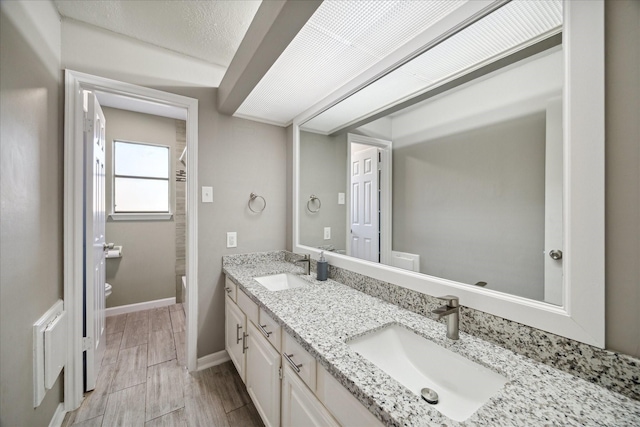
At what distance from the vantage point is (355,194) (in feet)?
5.97

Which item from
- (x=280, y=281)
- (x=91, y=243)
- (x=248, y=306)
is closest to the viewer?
(x=248, y=306)

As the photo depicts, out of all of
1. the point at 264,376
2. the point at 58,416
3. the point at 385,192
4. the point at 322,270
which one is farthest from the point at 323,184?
the point at 58,416

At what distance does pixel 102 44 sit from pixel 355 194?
194 cm

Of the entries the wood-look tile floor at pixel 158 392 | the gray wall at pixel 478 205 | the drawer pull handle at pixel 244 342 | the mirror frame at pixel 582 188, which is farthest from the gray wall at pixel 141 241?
the mirror frame at pixel 582 188

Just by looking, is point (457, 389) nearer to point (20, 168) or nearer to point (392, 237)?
point (392, 237)

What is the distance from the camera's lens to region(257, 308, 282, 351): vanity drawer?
1.13 metres

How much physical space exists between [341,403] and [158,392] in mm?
1639

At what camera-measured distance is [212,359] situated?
199 cm

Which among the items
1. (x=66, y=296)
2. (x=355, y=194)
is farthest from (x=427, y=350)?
(x=66, y=296)

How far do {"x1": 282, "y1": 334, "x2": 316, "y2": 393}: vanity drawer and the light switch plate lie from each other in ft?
4.24

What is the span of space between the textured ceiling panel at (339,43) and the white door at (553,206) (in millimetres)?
589

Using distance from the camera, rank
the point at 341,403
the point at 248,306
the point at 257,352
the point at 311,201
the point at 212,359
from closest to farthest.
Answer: the point at 341,403 → the point at 257,352 → the point at 248,306 → the point at 212,359 → the point at 311,201

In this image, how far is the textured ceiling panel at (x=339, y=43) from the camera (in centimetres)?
102

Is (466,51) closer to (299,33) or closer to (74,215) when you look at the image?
(299,33)
